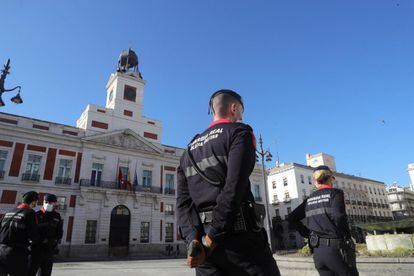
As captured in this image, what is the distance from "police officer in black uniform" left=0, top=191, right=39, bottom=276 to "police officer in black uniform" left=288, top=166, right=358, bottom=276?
409 cm

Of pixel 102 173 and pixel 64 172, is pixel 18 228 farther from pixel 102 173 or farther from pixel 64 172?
pixel 102 173

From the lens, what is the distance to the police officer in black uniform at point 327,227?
3324 mm

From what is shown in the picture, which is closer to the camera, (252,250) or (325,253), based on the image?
(252,250)

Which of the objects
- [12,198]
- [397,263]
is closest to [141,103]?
[12,198]

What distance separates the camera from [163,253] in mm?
28703

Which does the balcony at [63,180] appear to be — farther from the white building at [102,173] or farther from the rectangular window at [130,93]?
the rectangular window at [130,93]

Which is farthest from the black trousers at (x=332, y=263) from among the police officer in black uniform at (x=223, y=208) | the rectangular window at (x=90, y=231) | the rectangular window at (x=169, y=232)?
the rectangular window at (x=169, y=232)

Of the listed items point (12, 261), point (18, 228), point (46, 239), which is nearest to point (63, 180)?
point (46, 239)

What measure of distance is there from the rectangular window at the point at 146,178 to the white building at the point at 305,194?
2192 centimetres

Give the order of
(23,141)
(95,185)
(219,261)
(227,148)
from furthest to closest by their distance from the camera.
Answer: (95,185)
(23,141)
(227,148)
(219,261)

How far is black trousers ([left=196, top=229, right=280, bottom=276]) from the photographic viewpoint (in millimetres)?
1812

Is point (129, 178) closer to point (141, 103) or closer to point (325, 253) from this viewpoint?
point (141, 103)

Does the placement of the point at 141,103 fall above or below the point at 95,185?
above

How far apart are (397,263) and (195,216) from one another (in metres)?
5.04
